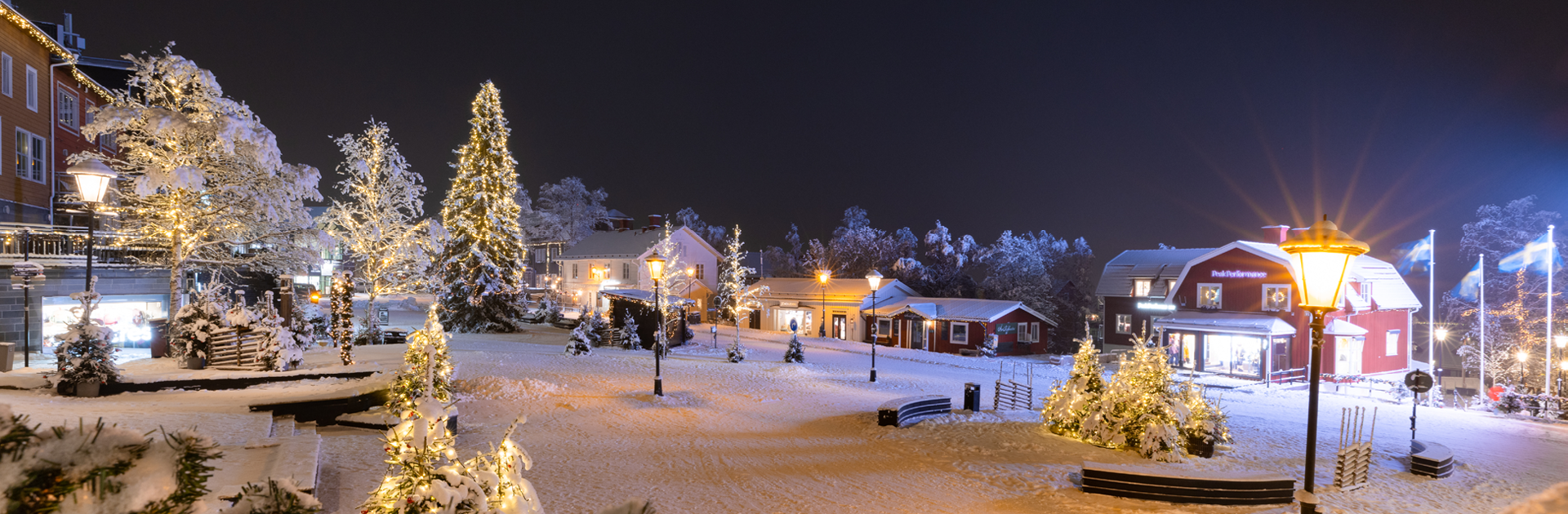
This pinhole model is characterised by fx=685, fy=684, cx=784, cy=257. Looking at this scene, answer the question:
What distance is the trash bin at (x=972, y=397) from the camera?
1634 cm

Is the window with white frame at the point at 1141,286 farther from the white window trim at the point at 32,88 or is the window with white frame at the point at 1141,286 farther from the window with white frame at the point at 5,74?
the white window trim at the point at 32,88

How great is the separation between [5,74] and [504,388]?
16.9 metres

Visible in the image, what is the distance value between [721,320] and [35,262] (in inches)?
1488

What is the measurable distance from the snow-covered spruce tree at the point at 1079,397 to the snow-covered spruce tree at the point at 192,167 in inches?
743

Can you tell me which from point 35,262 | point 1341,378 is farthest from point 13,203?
point 1341,378

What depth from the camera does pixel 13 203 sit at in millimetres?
19562

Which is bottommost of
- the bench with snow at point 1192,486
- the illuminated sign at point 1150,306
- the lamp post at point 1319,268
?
the bench with snow at point 1192,486

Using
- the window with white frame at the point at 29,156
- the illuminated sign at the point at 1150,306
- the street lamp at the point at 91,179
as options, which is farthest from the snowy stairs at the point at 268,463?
the illuminated sign at the point at 1150,306

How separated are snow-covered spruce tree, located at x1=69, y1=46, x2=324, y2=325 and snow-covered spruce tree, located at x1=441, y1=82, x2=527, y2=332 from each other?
543 inches

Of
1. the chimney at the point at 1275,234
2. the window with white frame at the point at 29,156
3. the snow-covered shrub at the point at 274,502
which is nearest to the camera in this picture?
the snow-covered shrub at the point at 274,502

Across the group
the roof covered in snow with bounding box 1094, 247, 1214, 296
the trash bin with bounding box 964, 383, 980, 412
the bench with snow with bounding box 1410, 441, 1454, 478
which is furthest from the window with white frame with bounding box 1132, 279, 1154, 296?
the bench with snow with bounding box 1410, 441, 1454, 478

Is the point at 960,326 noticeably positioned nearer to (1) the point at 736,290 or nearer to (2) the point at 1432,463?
(1) the point at 736,290

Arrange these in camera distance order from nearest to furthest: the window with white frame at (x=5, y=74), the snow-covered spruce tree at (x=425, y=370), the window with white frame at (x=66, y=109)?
the snow-covered spruce tree at (x=425, y=370) → the window with white frame at (x=5, y=74) → the window with white frame at (x=66, y=109)

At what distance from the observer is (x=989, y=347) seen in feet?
123
